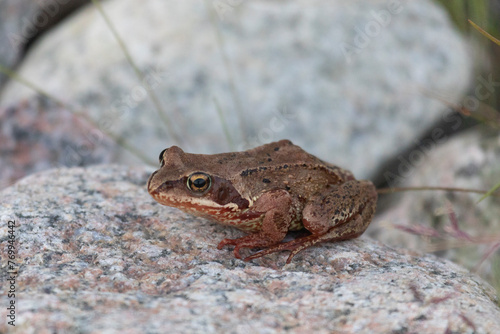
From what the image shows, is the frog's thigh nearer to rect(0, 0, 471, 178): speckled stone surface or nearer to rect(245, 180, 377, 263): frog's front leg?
rect(245, 180, 377, 263): frog's front leg

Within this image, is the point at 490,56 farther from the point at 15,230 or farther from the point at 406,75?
the point at 15,230

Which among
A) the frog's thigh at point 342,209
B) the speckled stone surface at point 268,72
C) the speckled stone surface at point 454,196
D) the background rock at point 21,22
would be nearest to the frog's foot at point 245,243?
the frog's thigh at point 342,209

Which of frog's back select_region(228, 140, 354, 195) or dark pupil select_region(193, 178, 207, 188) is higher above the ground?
frog's back select_region(228, 140, 354, 195)

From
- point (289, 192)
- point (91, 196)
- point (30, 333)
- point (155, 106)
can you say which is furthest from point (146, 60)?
point (30, 333)

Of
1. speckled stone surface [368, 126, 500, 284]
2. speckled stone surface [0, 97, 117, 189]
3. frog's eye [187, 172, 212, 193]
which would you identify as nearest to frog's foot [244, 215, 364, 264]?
frog's eye [187, 172, 212, 193]

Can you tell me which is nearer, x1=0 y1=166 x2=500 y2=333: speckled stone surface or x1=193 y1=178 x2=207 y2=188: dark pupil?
x1=0 y1=166 x2=500 y2=333: speckled stone surface

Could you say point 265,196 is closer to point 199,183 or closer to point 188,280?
point 199,183

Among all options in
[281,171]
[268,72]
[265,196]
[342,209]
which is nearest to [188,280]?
[265,196]
